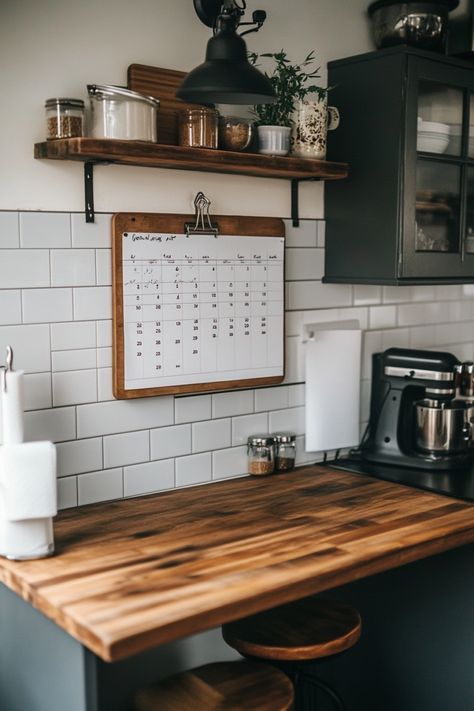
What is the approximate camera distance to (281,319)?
114 inches

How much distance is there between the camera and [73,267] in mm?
2416

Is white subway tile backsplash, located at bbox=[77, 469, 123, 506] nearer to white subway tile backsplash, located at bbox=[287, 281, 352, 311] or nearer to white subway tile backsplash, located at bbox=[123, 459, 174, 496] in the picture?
white subway tile backsplash, located at bbox=[123, 459, 174, 496]

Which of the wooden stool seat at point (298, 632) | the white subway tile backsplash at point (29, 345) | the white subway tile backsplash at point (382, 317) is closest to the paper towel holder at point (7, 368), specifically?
the white subway tile backsplash at point (29, 345)

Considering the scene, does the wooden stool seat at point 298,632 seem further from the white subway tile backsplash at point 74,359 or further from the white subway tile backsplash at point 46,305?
the white subway tile backsplash at point 46,305

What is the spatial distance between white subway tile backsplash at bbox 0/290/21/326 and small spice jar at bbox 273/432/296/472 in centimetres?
100

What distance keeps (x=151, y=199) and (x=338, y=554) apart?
1174 mm

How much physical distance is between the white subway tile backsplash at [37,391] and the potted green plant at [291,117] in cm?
96

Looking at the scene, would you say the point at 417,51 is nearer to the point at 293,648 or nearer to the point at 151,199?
the point at 151,199

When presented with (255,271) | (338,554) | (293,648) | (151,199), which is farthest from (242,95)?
(293,648)

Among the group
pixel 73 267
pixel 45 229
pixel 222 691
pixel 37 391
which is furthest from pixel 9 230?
pixel 222 691

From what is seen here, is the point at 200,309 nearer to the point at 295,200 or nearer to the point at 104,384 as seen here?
the point at 104,384

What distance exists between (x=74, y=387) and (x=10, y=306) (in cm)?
30

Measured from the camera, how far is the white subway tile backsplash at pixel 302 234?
2.94 meters

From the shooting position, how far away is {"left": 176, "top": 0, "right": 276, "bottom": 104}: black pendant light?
80.0 inches
